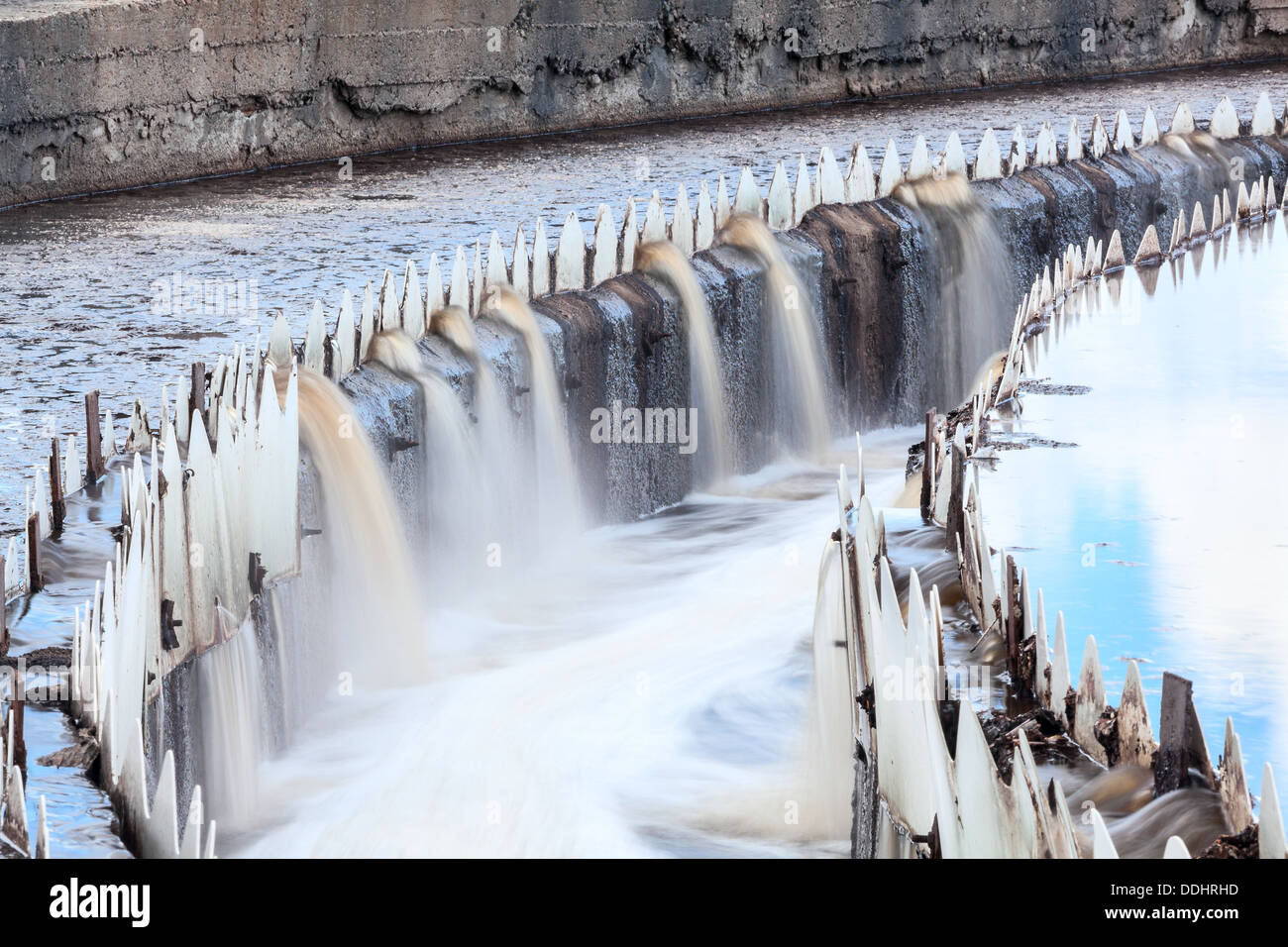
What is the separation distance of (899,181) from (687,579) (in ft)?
17.2

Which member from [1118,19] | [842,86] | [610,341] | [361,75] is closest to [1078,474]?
[610,341]

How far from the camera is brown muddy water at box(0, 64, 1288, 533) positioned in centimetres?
977

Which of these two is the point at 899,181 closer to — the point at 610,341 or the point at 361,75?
the point at 610,341

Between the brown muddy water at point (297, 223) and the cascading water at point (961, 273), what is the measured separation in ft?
6.62

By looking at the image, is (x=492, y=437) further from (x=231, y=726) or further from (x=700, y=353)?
(x=231, y=726)

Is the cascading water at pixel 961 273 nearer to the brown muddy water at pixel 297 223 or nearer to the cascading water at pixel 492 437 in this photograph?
the brown muddy water at pixel 297 223

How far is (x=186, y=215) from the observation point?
14227 mm

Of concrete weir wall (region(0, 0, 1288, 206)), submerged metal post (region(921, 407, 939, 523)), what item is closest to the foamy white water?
submerged metal post (region(921, 407, 939, 523))

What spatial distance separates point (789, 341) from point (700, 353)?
107cm

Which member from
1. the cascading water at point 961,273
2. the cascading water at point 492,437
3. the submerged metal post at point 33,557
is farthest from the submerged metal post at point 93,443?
the cascading water at point 961,273

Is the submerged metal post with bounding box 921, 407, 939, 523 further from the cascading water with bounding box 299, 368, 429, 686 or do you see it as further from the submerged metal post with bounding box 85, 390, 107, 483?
the submerged metal post with bounding box 85, 390, 107, 483

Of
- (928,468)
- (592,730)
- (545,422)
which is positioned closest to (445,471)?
(545,422)

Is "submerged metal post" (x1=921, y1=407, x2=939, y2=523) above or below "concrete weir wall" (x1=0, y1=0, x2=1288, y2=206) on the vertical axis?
below

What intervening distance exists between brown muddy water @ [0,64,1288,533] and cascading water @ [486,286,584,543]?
3.88 feet
